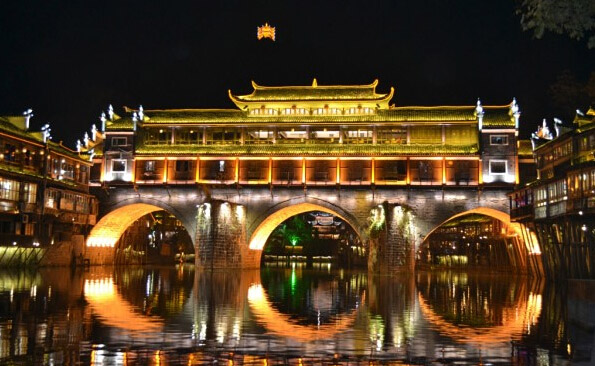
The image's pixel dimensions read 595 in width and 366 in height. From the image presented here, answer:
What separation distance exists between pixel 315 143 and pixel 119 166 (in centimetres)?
1753

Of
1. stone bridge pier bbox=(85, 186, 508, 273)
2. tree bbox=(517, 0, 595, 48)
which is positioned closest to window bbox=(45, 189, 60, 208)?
stone bridge pier bbox=(85, 186, 508, 273)

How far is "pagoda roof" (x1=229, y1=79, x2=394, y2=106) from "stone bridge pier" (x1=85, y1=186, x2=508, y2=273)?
843 centimetres

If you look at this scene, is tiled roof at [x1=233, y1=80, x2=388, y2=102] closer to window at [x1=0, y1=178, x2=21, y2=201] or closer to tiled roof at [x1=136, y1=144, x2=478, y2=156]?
tiled roof at [x1=136, y1=144, x2=478, y2=156]

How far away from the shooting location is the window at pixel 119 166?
5894cm

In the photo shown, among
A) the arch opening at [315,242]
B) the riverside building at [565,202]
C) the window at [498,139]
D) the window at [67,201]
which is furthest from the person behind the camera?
the arch opening at [315,242]

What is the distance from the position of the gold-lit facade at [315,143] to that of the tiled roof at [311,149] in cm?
9

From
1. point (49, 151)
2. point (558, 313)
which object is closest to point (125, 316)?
point (558, 313)

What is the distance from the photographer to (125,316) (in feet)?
65.8

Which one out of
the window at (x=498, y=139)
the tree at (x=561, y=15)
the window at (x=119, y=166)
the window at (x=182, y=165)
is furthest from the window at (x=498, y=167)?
the tree at (x=561, y=15)

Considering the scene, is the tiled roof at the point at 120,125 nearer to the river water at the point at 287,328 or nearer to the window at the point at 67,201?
the window at the point at 67,201

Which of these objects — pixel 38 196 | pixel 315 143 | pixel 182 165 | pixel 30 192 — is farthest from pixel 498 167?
pixel 30 192

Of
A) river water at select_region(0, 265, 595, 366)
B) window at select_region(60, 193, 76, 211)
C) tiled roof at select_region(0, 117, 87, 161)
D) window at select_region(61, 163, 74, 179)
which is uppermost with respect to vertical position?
tiled roof at select_region(0, 117, 87, 161)

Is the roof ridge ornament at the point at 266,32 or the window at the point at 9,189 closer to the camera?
the window at the point at 9,189

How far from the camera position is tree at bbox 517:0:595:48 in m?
10.7
